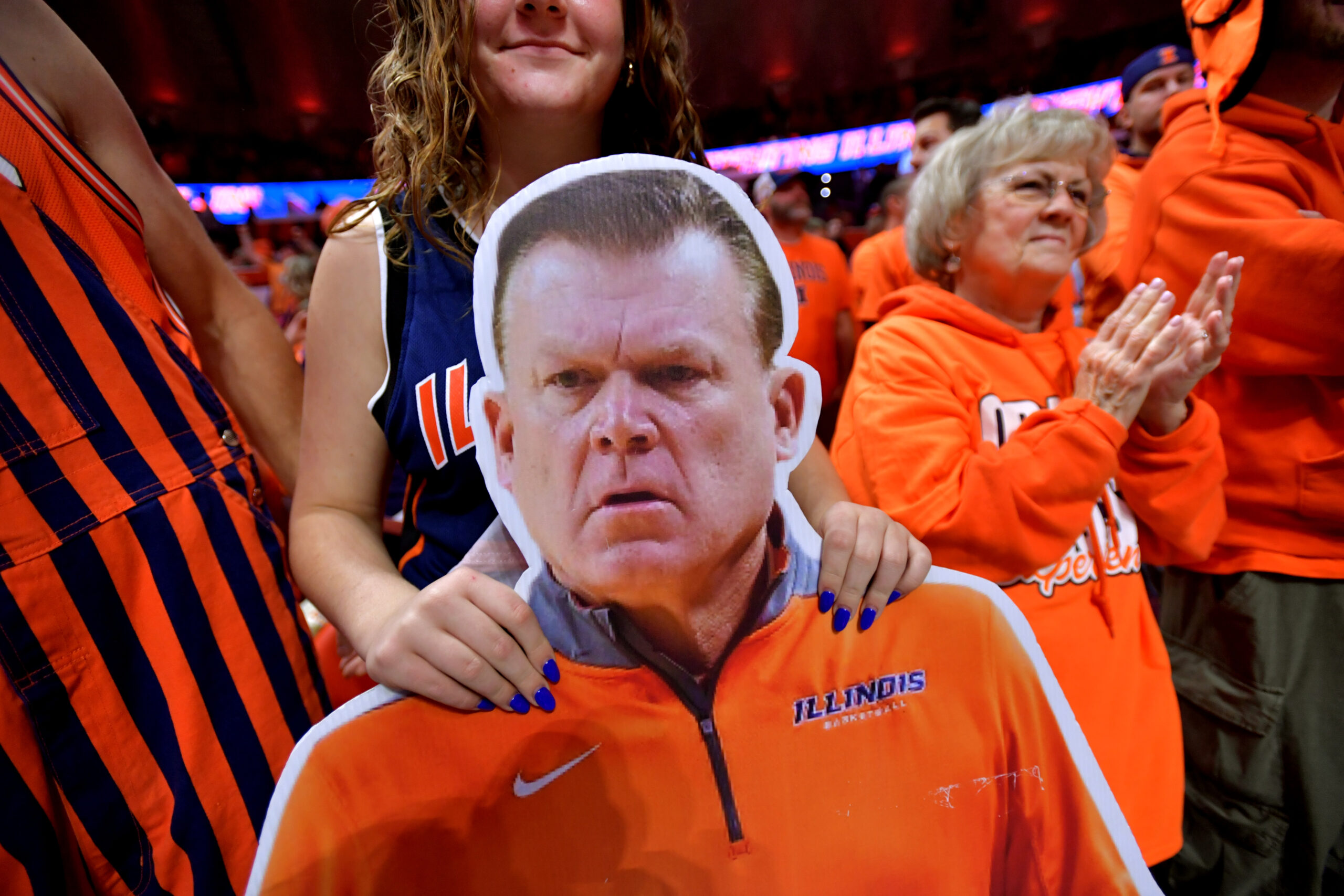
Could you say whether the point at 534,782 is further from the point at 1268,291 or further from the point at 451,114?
the point at 1268,291

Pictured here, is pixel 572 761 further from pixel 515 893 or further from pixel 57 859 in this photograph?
pixel 57 859

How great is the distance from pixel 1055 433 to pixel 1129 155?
155 centimetres

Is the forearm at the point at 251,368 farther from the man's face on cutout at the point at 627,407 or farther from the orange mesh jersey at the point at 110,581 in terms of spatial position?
the man's face on cutout at the point at 627,407

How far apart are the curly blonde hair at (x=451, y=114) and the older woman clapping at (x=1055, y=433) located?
0.40 metres

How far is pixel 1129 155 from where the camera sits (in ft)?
5.71

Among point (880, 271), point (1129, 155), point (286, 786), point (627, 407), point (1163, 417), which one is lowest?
point (286, 786)

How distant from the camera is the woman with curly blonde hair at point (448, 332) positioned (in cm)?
46

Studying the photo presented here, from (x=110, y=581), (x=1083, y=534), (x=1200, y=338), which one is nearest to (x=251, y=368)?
(x=110, y=581)

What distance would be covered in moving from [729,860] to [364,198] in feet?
1.96

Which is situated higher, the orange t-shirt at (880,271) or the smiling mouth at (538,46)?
the orange t-shirt at (880,271)

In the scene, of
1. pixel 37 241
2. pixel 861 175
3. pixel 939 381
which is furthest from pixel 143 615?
pixel 861 175

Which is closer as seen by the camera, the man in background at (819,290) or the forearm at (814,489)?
the forearm at (814,489)

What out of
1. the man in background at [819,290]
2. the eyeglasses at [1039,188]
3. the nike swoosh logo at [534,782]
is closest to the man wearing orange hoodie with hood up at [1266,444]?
the eyeglasses at [1039,188]

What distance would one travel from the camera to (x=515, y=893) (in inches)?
18.9
